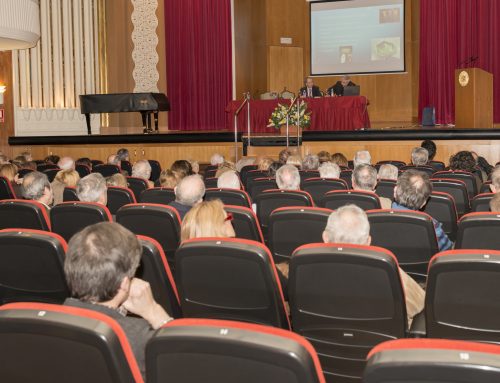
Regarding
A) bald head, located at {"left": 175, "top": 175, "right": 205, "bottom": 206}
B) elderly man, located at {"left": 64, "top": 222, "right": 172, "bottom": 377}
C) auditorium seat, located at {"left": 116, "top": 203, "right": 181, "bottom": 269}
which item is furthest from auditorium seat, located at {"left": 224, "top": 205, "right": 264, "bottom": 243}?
elderly man, located at {"left": 64, "top": 222, "right": 172, "bottom": 377}

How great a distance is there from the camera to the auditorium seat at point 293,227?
399 cm

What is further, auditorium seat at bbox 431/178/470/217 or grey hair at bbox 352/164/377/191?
auditorium seat at bbox 431/178/470/217

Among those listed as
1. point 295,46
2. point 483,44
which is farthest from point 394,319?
point 295,46

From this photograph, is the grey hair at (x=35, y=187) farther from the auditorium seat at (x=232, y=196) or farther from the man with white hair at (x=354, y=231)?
the man with white hair at (x=354, y=231)

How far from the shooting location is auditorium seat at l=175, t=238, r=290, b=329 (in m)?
2.78

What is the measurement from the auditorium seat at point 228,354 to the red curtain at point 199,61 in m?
16.4

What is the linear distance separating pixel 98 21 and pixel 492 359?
17.0 meters

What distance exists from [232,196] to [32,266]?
2.30 metres

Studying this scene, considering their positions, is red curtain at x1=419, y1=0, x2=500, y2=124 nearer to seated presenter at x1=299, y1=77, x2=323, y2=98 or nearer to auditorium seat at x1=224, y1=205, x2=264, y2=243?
seated presenter at x1=299, y1=77, x2=323, y2=98

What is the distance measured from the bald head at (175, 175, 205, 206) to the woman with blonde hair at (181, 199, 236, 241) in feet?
3.71

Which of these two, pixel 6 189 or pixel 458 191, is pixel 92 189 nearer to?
pixel 6 189

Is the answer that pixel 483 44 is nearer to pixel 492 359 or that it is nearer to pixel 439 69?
pixel 439 69

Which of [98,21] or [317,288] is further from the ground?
[98,21]

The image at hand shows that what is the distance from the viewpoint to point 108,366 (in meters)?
1.62
